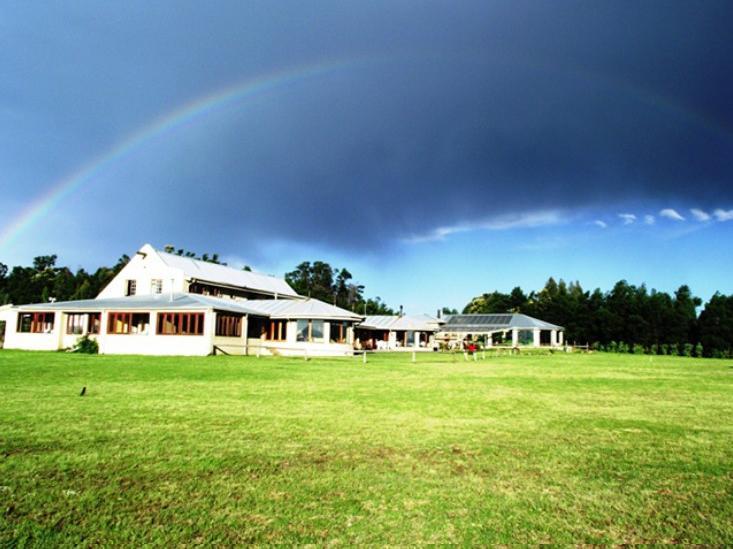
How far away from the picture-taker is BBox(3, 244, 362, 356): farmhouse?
32625 millimetres

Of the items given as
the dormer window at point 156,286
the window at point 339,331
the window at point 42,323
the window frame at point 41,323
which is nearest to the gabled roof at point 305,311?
the window at point 339,331

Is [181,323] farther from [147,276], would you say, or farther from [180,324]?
[147,276]

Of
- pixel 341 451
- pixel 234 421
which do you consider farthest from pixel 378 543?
pixel 234 421

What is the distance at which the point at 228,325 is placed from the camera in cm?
3422

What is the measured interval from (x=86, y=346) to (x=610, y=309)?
6316cm

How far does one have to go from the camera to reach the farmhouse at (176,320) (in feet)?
107

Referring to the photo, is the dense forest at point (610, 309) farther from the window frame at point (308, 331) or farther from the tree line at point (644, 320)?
the window frame at point (308, 331)

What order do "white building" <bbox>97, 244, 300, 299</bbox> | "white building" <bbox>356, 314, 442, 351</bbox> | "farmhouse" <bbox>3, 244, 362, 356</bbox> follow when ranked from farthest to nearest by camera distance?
"white building" <bbox>356, 314, 442, 351</bbox> → "white building" <bbox>97, 244, 300, 299</bbox> → "farmhouse" <bbox>3, 244, 362, 356</bbox>

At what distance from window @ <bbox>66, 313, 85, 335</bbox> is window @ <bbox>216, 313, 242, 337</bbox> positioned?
11.2 meters

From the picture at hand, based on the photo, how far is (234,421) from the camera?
891 centimetres

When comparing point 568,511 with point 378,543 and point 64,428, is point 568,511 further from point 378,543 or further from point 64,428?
point 64,428

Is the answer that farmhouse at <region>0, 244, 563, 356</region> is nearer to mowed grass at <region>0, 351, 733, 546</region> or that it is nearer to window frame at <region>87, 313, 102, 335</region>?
window frame at <region>87, 313, 102, 335</region>

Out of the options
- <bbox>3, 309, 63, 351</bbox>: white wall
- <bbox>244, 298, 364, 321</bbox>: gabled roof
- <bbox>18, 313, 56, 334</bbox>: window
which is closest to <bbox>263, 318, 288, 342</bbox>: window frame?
<bbox>244, 298, 364, 321</bbox>: gabled roof

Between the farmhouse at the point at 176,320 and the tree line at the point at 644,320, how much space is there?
4272 centimetres
